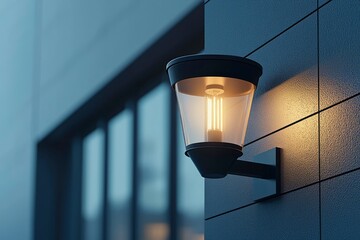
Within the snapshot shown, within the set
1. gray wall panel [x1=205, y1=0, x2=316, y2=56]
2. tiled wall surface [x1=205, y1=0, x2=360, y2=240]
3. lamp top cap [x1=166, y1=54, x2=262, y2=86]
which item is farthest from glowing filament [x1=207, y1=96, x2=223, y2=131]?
gray wall panel [x1=205, y1=0, x2=316, y2=56]

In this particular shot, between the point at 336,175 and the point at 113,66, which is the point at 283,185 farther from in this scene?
the point at 113,66

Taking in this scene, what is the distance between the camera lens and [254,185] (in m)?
5.56

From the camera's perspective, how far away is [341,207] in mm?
4742

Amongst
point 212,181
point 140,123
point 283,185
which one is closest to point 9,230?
point 140,123

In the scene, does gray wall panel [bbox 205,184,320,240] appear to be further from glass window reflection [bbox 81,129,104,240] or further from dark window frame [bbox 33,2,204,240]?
glass window reflection [bbox 81,129,104,240]

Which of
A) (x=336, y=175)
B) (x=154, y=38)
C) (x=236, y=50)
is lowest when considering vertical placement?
→ (x=336, y=175)

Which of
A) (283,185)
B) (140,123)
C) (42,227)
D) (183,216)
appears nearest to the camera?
(283,185)

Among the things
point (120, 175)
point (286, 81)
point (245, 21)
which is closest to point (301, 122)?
→ point (286, 81)

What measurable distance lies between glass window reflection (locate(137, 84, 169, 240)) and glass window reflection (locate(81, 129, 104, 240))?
1.09m

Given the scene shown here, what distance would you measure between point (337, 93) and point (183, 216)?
3.09 m

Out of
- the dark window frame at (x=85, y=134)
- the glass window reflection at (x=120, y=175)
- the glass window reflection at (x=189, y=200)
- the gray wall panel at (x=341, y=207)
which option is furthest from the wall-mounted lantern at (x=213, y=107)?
the glass window reflection at (x=120, y=175)

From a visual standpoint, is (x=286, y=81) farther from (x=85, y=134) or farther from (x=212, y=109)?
(x=85, y=134)

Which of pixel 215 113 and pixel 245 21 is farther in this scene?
pixel 245 21

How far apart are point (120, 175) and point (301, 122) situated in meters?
4.26
